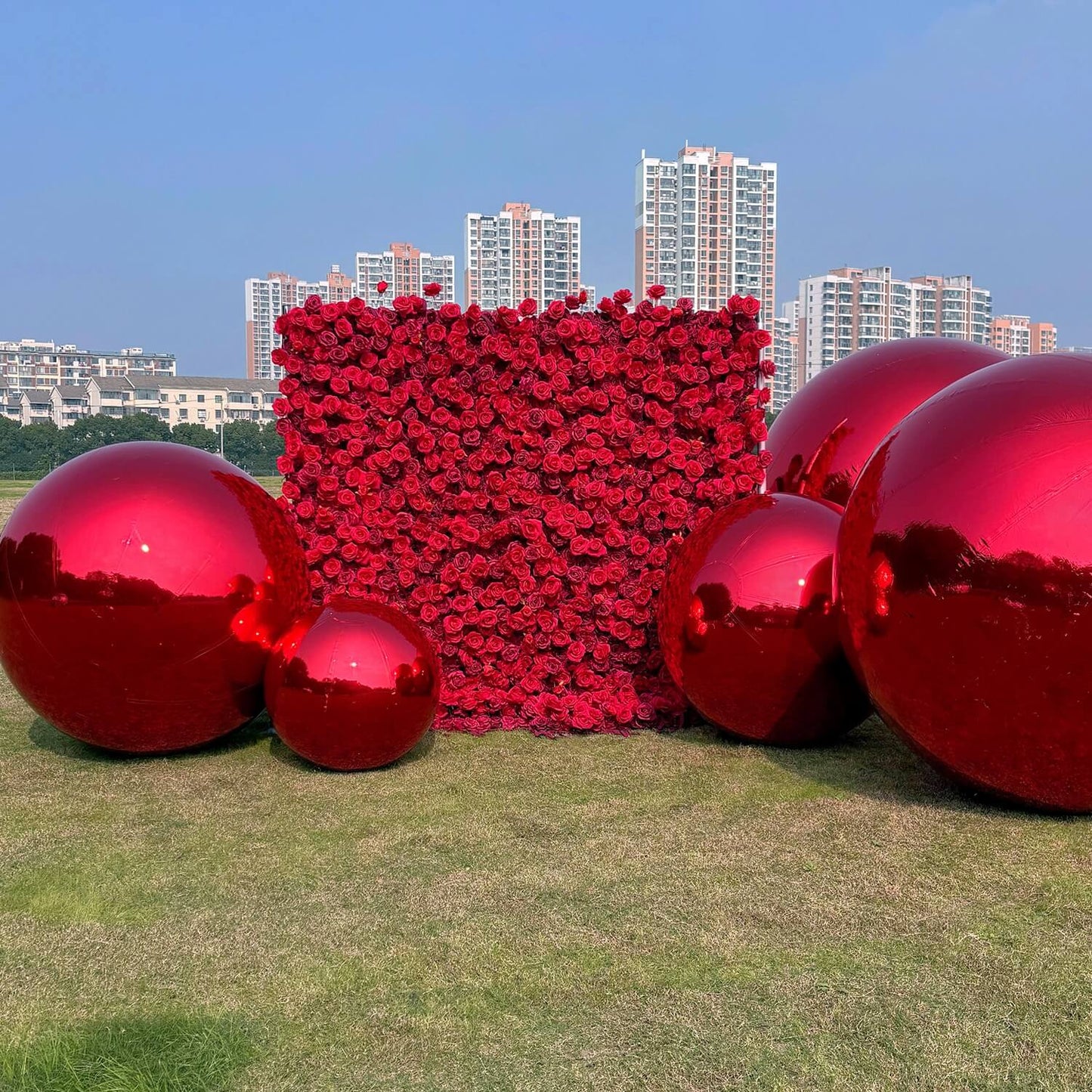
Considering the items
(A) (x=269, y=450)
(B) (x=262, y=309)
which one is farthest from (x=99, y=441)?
(B) (x=262, y=309)

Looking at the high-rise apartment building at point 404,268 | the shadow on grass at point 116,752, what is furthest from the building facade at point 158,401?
A: the shadow on grass at point 116,752

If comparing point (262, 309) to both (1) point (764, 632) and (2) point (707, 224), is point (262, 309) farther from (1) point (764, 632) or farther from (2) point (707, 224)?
(1) point (764, 632)

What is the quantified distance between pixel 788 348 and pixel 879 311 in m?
12.6

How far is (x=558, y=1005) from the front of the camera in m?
3.54

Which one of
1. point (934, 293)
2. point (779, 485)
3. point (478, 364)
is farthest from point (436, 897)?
point (934, 293)

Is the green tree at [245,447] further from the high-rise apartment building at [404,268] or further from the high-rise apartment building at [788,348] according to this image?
the high-rise apartment building at [788,348]

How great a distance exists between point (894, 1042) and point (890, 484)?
9.13 ft

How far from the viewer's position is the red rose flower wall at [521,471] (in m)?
7.25

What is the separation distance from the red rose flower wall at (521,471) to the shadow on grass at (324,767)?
382mm

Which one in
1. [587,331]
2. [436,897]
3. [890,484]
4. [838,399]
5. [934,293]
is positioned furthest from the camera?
[934,293]

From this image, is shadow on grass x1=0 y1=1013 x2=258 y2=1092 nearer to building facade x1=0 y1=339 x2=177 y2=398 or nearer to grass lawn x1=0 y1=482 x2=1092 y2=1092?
Answer: grass lawn x1=0 y1=482 x2=1092 y2=1092

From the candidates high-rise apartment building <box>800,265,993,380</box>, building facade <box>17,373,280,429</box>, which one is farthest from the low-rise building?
high-rise apartment building <box>800,265,993,380</box>

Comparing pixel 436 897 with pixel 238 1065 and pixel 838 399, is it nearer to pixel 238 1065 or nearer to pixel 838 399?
pixel 238 1065

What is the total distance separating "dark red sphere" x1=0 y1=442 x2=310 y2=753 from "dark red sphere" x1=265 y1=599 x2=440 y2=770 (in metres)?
0.37
